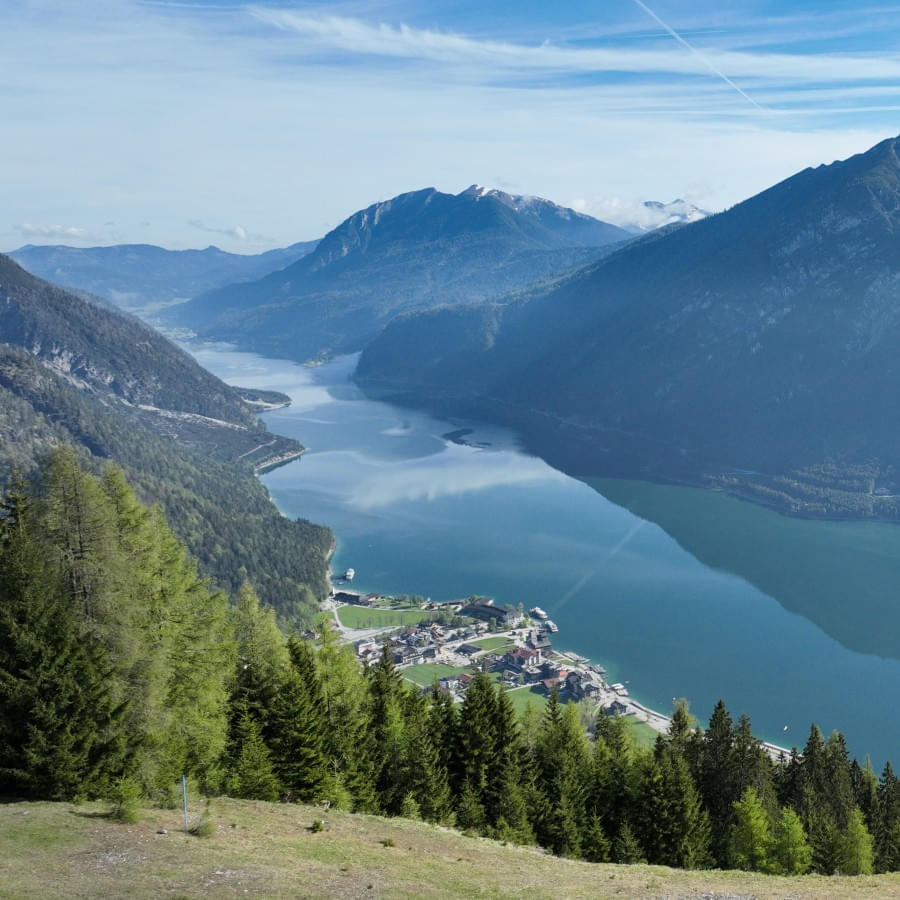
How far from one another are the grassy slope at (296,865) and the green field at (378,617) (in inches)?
2917

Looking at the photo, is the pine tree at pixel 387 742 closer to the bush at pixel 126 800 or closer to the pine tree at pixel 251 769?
the pine tree at pixel 251 769

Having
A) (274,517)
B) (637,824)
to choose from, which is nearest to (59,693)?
(637,824)

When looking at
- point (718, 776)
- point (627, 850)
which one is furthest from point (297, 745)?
point (718, 776)

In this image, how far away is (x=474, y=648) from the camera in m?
92.6

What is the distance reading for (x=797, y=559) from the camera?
131 meters

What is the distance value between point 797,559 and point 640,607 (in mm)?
36436

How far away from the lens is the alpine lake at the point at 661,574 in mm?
85500

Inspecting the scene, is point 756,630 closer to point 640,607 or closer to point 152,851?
point 640,607

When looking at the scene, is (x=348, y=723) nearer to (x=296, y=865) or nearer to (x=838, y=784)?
(x=296, y=865)

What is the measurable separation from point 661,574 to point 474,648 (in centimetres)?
3752

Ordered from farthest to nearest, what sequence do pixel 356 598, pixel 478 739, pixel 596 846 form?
pixel 356 598
pixel 478 739
pixel 596 846

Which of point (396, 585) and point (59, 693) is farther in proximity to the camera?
point (396, 585)

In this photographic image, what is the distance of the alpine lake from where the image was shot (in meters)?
85.5

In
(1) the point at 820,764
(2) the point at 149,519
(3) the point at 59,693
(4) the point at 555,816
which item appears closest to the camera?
(3) the point at 59,693
